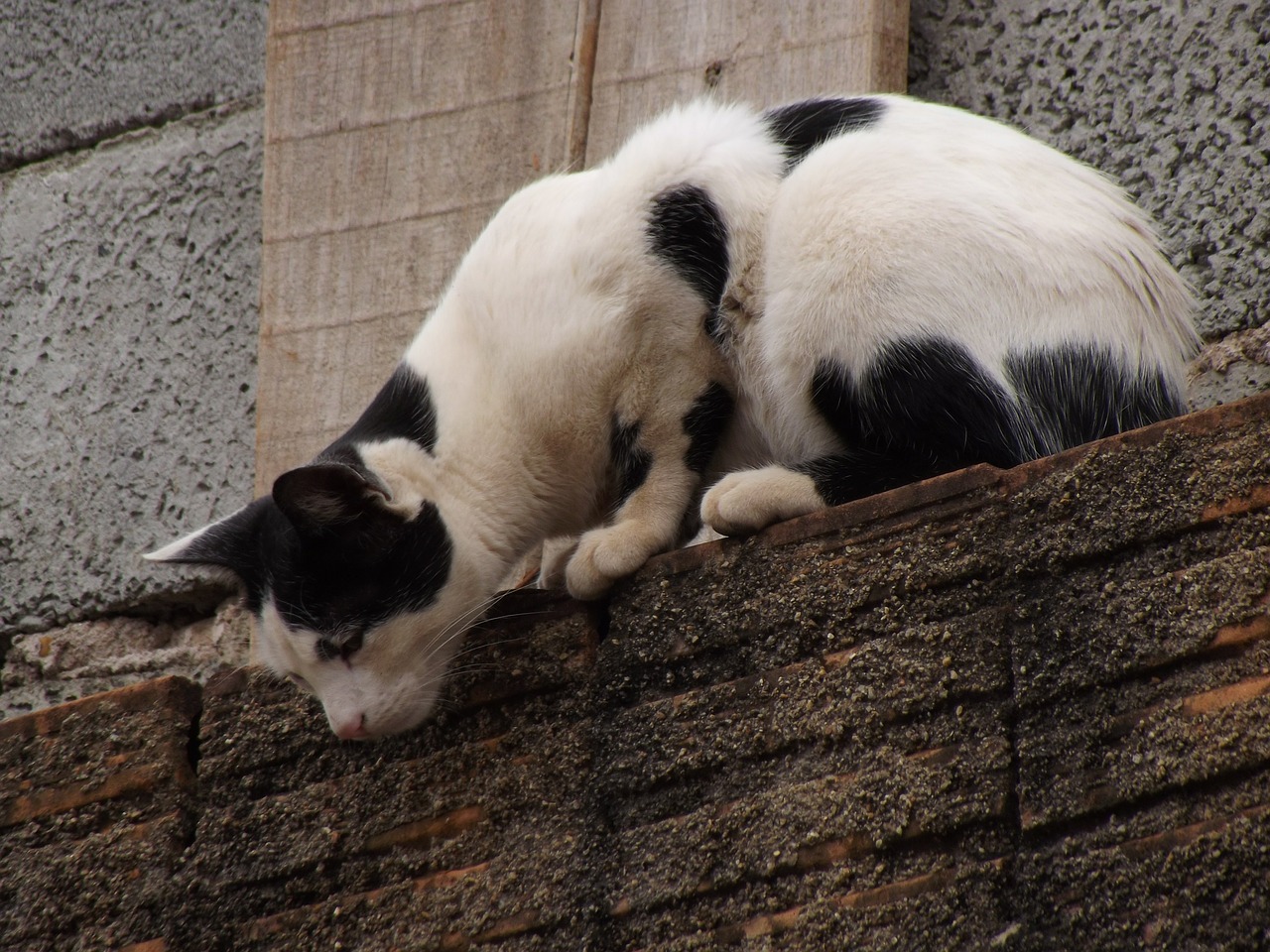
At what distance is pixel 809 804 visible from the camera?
1.94 m

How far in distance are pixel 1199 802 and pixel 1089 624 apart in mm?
272

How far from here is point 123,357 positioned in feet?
13.6

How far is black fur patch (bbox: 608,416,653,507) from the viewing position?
2.86 metres

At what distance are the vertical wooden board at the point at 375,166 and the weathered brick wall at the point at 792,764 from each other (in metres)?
1.01

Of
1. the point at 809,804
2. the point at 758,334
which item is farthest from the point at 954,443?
the point at 809,804

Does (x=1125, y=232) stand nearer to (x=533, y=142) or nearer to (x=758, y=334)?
(x=758, y=334)

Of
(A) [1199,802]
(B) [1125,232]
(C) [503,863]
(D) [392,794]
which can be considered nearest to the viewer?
(A) [1199,802]

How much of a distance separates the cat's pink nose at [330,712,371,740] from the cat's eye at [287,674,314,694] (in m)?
0.20

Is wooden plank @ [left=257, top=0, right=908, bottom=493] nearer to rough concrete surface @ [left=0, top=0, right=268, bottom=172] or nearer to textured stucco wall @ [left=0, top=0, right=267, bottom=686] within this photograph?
textured stucco wall @ [left=0, top=0, right=267, bottom=686]

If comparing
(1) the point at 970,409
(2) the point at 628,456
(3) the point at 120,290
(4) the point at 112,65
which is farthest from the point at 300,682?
(4) the point at 112,65

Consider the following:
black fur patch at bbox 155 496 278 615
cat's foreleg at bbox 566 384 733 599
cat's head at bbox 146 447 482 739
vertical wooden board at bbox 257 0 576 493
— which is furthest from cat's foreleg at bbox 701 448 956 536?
vertical wooden board at bbox 257 0 576 493

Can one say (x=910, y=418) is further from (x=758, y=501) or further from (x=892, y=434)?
(x=758, y=501)

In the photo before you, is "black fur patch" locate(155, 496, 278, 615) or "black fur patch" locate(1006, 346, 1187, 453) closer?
"black fur patch" locate(1006, 346, 1187, 453)

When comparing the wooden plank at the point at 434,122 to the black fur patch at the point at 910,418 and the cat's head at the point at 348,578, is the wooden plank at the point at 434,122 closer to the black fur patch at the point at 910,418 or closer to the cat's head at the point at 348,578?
the cat's head at the point at 348,578
